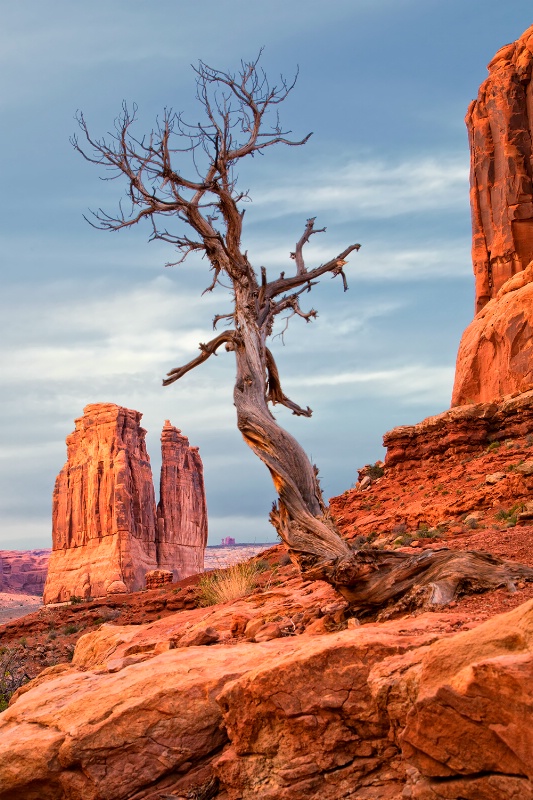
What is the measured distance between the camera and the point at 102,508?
270 ft

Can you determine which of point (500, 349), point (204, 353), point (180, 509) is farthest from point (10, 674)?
point (180, 509)

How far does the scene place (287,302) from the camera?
1304 cm

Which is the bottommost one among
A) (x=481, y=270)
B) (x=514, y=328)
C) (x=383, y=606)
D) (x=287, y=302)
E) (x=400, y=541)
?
(x=383, y=606)

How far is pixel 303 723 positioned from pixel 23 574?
144696mm

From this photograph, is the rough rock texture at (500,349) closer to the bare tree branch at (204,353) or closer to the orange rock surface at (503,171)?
the orange rock surface at (503,171)

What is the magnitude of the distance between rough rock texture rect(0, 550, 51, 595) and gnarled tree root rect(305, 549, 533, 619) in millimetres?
137547

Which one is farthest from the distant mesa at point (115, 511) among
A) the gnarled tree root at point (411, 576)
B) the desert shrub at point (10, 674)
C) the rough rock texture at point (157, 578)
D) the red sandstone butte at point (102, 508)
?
the gnarled tree root at point (411, 576)

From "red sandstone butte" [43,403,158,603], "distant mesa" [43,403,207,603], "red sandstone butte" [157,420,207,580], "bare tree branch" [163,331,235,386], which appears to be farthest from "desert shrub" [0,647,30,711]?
"red sandstone butte" [157,420,207,580]

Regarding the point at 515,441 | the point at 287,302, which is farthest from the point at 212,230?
the point at 515,441

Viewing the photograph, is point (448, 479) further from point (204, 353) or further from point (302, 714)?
point (302, 714)

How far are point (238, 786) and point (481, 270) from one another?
97.6ft

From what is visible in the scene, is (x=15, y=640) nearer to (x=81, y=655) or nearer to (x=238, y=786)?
(x=81, y=655)

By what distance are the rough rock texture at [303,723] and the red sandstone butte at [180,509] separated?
79.6m

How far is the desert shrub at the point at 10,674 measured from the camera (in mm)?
15102
